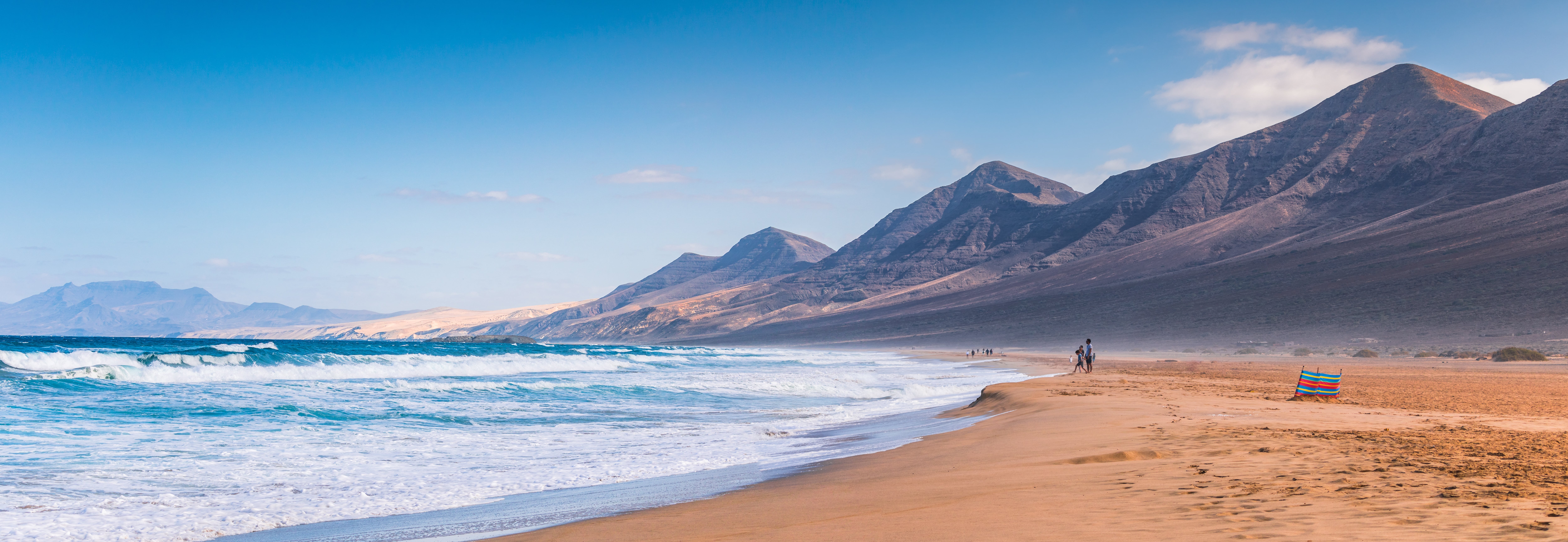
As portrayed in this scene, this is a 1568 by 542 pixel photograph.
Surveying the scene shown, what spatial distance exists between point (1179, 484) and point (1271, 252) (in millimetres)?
108444

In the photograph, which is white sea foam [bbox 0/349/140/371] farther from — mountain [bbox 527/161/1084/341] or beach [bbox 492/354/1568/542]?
mountain [bbox 527/161/1084/341]

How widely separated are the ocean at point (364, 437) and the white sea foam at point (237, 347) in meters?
7.39

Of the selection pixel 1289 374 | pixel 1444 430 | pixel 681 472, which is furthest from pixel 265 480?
pixel 1289 374

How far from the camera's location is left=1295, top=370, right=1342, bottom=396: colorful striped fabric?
16.1m

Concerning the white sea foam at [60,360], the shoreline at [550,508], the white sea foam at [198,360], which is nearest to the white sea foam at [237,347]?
the white sea foam at [198,360]

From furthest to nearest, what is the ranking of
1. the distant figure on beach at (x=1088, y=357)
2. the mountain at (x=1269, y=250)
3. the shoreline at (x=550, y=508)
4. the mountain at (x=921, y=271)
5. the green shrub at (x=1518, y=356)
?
the mountain at (x=921, y=271), the mountain at (x=1269, y=250), the green shrub at (x=1518, y=356), the distant figure on beach at (x=1088, y=357), the shoreline at (x=550, y=508)

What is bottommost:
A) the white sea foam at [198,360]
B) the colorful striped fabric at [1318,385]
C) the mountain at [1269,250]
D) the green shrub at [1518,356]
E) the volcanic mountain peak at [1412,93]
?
the green shrub at [1518,356]

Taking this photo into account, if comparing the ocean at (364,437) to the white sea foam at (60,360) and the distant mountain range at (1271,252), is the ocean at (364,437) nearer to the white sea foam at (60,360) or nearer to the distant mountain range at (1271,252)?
the white sea foam at (60,360)

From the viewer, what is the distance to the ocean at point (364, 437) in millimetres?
8125

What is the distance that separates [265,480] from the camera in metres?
9.43

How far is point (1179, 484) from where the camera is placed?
20.8ft

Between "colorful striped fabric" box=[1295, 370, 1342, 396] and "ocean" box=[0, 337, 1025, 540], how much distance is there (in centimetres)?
765

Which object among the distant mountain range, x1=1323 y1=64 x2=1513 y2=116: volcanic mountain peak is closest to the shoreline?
the distant mountain range

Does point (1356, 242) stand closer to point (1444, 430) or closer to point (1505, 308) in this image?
point (1505, 308)
